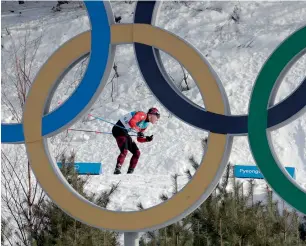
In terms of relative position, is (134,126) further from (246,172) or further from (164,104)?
(246,172)

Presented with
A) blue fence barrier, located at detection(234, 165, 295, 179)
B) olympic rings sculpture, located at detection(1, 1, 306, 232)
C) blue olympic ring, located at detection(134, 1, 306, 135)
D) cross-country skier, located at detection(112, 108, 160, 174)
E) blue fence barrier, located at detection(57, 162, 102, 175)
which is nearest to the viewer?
olympic rings sculpture, located at detection(1, 1, 306, 232)

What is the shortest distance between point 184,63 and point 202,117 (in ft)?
1.31

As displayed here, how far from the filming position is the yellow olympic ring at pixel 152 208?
6160 millimetres

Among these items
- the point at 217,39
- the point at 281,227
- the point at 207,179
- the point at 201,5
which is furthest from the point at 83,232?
the point at 201,5

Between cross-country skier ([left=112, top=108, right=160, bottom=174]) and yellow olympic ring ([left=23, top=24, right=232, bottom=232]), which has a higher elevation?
cross-country skier ([left=112, top=108, right=160, bottom=174])

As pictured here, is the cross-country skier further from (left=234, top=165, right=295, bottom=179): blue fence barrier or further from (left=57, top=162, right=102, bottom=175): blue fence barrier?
(left=57, top=162, right=102, bottom=175): blue fence barrier

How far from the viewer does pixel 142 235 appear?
998 centimetres

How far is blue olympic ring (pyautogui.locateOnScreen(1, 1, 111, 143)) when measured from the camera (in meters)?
6.41

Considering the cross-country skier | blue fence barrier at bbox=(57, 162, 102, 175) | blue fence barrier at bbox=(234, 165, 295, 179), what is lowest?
the cross-country skier

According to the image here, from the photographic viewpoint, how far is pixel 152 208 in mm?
6277

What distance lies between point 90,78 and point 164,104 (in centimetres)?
60

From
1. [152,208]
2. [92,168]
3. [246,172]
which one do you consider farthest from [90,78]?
[92,168]

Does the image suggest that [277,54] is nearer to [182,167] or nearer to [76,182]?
[76,182]

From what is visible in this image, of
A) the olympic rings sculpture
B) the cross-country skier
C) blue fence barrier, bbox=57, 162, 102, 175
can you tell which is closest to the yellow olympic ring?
the olympic rings sculpture
